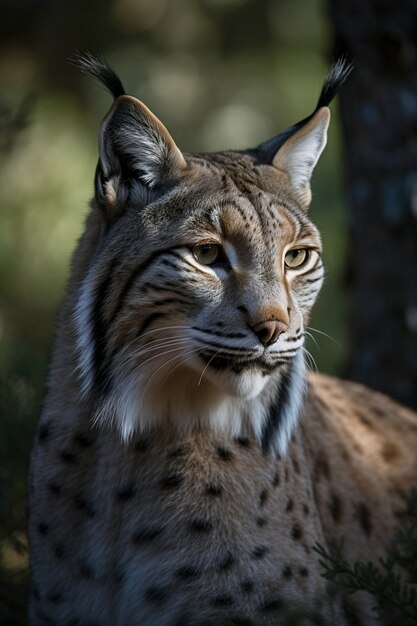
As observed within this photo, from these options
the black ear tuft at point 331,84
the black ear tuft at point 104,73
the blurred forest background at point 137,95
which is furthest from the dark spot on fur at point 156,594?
the blurred forest background at point 137,95

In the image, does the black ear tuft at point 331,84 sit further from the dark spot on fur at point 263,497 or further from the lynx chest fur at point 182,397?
the dark spot on fur at point 263,497

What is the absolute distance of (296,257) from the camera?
168 inches

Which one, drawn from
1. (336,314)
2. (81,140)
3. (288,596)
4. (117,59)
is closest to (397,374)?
(288,596)

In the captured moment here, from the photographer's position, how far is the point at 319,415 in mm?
5227

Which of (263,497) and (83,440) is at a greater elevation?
(83,440)

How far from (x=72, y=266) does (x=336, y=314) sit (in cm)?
789

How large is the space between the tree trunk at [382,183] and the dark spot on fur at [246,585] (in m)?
2.75

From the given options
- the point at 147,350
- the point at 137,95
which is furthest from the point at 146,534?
the point at 137,95

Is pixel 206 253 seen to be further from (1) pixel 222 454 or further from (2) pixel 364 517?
(2) pixel 364 517

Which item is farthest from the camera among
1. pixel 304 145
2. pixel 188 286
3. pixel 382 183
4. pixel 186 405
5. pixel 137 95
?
pixel 137 95

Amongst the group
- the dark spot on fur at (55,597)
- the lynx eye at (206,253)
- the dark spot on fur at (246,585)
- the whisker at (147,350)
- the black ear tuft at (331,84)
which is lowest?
the dark spot on fur at (55,597)

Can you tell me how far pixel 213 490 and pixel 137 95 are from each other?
1068cm

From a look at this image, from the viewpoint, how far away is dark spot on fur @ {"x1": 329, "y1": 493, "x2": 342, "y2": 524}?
500 cm

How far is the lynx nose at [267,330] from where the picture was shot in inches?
150
